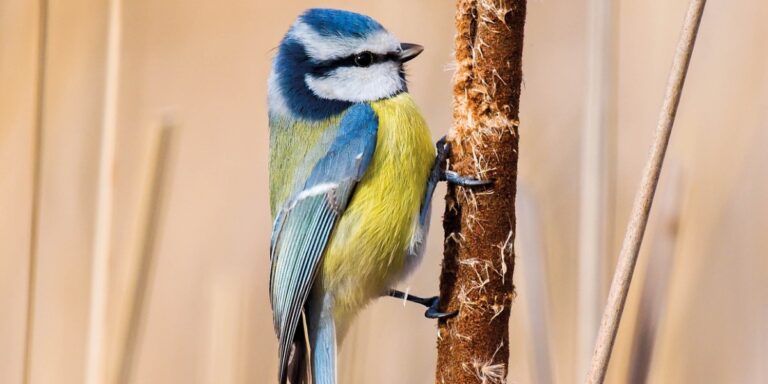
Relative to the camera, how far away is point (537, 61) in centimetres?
185

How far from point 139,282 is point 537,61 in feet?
3.27

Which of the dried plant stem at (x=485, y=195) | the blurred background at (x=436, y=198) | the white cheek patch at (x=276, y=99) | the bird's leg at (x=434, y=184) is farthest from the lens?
the white cheek patch at (x=276, y=99)

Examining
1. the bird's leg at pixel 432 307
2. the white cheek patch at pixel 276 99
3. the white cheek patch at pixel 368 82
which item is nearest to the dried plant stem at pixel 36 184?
the white cheek patch at pixel 276 99

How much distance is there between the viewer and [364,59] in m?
1.48

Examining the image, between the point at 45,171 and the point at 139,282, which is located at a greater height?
the point at 45,171

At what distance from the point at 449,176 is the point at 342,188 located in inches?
10.7

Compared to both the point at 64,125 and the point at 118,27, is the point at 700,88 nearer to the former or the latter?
the point at 118,27

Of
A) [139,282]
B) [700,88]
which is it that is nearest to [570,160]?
[700,88]

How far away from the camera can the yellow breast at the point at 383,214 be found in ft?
4.56

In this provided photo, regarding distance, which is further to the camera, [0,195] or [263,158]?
[263,158]

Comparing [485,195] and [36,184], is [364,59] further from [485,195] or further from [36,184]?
[36,184]

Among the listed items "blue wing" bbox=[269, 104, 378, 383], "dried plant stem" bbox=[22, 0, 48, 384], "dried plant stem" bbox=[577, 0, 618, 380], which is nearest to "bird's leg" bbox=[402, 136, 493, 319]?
"blue wing" bbox=[269, 104, 378, 383]

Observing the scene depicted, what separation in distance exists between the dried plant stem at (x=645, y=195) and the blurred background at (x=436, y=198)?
19cm

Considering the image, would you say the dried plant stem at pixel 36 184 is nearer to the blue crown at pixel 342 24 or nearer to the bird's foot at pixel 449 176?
the blue crown at pixel 342 24
